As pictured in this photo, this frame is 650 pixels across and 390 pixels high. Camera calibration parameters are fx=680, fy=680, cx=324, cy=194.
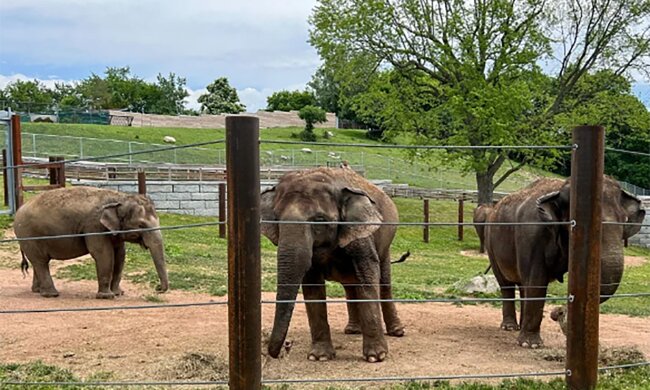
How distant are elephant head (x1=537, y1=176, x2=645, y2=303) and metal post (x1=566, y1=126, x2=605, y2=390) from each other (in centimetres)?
133

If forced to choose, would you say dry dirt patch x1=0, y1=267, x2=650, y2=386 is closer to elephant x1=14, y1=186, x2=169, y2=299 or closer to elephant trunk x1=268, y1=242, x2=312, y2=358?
elephant trunk x1=268, y1=242, x2=312, y2=358

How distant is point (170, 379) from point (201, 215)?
22013 millimetres

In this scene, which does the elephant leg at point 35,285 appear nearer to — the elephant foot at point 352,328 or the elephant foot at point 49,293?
the elephant foot at point 49,293

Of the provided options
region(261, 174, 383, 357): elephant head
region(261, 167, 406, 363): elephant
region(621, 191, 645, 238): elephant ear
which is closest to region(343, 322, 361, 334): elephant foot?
region(261, 167, 406, 363): elephant

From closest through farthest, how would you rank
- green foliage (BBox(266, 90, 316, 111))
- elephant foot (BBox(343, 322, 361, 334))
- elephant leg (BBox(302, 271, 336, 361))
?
elephant leg (BBox(302, 271, 336, 361)), elephant foot (BBox(343, 322, 361, 334)), green foliage (BBox(266, 90, 316, 111))

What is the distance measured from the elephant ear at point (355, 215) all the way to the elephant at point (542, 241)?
1.61 m

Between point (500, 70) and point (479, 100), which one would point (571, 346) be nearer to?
point (479, 100)

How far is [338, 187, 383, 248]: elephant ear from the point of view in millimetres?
6324

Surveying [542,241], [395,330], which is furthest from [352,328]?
[542,241]

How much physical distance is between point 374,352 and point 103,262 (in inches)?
220

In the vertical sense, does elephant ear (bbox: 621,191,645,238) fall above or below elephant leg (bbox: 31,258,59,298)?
above

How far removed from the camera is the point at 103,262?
34.0 feet

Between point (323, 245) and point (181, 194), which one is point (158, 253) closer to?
point (323, 245)

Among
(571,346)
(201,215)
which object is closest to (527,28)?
(201,215)
